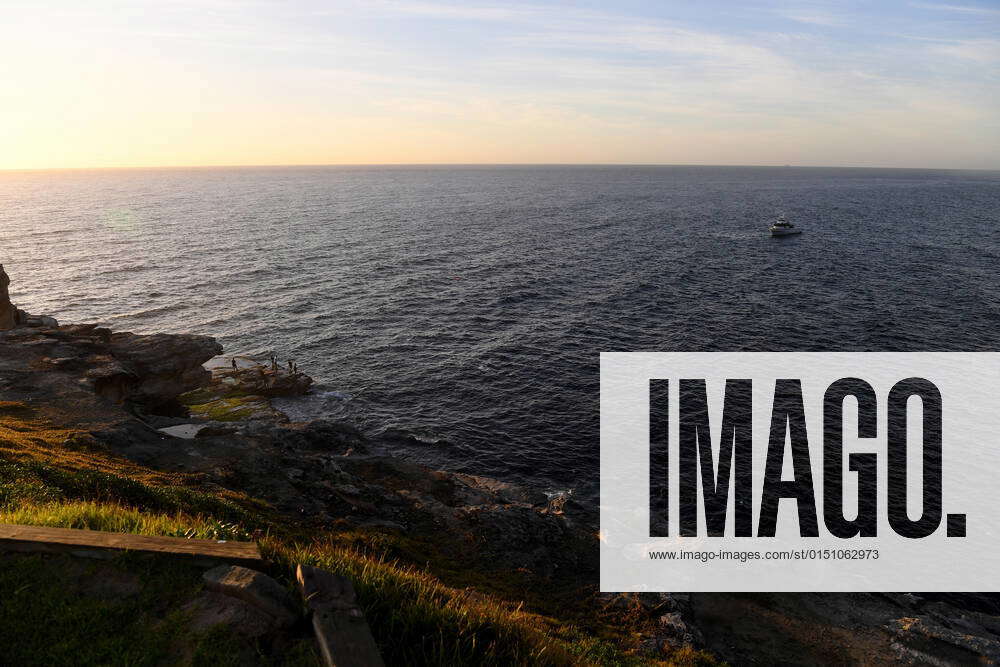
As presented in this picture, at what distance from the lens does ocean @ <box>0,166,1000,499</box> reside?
1726 inches

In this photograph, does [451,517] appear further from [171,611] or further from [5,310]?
[5,310]

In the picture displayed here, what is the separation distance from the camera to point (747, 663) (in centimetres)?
2036

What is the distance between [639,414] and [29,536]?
37.3 m

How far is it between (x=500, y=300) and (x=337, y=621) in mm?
63271

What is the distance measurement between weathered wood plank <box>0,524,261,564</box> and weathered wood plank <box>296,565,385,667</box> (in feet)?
4.47

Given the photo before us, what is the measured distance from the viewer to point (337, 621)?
8.90 m

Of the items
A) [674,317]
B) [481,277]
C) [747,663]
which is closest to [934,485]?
→ [747,663]

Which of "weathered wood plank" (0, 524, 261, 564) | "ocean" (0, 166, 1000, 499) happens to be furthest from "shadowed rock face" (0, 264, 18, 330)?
"weathered wood plank" (0, 524, 261, 564)

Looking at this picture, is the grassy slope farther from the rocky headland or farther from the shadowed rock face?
the shadowed rock face

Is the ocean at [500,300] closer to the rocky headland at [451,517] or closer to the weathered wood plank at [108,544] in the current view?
the rocky headland at [451,517]

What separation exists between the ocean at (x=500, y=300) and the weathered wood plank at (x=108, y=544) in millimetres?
25060

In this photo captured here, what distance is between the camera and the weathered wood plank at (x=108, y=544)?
10000mm

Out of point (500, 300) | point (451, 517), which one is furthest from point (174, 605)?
point (500, 300)

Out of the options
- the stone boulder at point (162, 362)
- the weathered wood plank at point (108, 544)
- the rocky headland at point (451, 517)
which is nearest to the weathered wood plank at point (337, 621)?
the weathered wood plank at point (108, 544)
